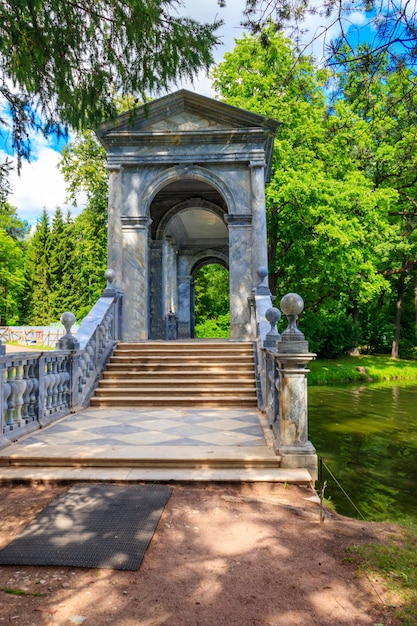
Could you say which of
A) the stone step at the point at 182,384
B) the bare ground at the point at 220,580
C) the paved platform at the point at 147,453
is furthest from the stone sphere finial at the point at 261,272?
the bare ground at the point at 220,580

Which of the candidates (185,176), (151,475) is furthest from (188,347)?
(151,475)

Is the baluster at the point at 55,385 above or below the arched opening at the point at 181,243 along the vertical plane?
below

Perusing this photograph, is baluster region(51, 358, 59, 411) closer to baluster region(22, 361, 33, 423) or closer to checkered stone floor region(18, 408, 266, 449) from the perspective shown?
checkered stone floor region(18, 408, 266, 449)

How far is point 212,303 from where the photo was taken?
3050 cm

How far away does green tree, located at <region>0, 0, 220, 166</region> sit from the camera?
439 centimetres

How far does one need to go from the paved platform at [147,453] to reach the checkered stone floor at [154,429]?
1 cm

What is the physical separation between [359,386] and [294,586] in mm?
16711

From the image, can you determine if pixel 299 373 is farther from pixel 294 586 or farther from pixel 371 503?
pixel 294 586

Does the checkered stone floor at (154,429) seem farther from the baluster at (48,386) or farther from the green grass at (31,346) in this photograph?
the green grass at (31,346)

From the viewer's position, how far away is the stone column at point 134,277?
420 inches

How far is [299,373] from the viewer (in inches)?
188

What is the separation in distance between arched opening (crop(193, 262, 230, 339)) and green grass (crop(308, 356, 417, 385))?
542 cm

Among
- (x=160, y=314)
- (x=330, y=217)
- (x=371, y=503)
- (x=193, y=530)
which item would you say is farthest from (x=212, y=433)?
(x=330, y=217)

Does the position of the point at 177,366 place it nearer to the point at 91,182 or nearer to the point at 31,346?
the point at 91,182
